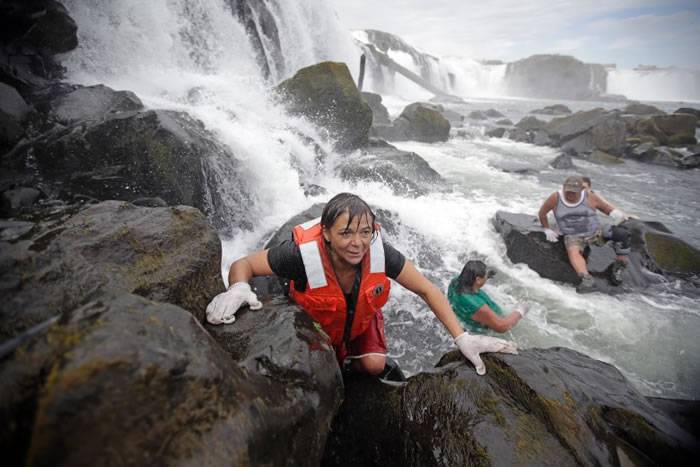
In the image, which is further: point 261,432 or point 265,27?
Answer: point 265,27

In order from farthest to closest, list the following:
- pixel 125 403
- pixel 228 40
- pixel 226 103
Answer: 1. pixel 228 40
2. pixel 226 103
3. pixel 125 403

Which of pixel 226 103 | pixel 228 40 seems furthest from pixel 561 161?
pixel 228 40

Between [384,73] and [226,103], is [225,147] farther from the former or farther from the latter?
[384,73]

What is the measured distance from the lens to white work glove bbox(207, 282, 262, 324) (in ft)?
7.14

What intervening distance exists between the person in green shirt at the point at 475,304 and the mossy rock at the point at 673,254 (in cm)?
410

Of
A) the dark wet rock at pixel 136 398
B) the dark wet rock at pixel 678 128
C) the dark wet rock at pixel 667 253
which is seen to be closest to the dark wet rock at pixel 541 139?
the dark wet rock at pixel 678 128

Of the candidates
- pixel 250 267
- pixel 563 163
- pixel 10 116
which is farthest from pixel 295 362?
pixel 563 163

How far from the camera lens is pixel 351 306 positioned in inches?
104

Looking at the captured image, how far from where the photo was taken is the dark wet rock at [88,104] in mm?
5886

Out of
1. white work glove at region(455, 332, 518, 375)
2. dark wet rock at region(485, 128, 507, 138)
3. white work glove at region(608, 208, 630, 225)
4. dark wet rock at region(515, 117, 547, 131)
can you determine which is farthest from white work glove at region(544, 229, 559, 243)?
dark wet rock at region(515, 117, 547, 131)

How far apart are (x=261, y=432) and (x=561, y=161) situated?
15.6 metres

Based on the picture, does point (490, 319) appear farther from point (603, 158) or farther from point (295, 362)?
point (603, 158)

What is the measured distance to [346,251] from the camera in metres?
2.45

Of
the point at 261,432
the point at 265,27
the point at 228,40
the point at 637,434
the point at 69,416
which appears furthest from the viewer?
the point at 265,27
